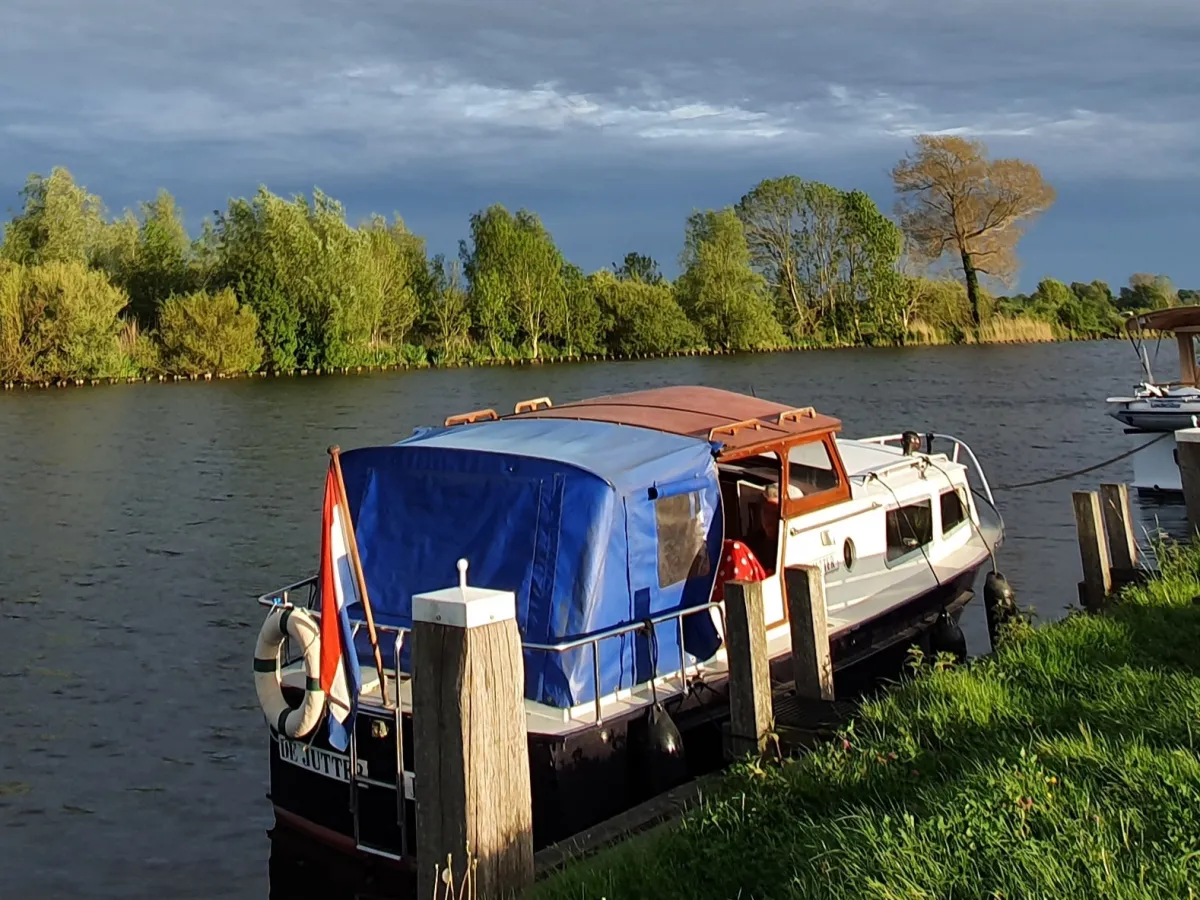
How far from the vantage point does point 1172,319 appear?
86.8 feet

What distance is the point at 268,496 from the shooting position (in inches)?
1109

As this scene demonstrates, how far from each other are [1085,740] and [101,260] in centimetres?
9085

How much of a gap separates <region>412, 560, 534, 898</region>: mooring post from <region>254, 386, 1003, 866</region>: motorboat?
2089 millimetres

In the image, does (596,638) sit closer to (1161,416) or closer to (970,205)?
(1161,416)

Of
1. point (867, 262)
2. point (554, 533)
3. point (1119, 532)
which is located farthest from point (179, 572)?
point (867, 262)

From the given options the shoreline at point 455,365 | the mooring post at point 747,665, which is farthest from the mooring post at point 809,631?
the shoreline at point 455,365

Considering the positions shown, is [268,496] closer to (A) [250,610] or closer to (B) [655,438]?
(A) [250,610]

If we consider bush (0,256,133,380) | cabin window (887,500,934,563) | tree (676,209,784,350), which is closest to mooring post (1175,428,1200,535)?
cabin window (887,500,934,563)

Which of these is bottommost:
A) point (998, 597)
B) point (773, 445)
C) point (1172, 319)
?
point (998, 597)

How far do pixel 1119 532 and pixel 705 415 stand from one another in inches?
175

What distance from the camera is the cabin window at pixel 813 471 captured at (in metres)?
12.7

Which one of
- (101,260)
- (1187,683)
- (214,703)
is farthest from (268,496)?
(101,260)

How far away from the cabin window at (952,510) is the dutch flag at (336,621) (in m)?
8.76

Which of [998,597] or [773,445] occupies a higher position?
[773,445]
